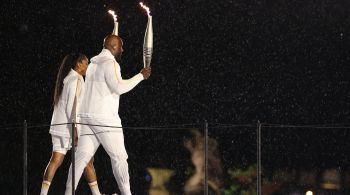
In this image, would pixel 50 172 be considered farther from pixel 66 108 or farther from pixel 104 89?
pixel 104 89

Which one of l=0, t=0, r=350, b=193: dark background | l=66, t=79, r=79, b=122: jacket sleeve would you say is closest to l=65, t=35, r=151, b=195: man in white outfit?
l=66, t=79, r=79, b=122: jacket sleeve

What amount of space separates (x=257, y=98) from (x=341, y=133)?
186cm

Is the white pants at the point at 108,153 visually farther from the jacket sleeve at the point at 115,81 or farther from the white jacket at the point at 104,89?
the jacket sleeve at the point at 115,81

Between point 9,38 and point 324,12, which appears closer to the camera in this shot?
point 9,38

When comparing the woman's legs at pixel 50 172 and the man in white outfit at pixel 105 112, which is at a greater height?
the man in white outfit at pixel 105 112

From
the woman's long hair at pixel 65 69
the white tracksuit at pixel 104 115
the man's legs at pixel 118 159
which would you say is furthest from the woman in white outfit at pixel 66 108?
the man's legs at pixel 118 159

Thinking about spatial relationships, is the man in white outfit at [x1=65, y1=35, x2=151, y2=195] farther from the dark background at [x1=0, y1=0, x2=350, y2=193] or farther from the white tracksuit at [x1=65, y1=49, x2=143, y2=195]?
the dark background at [x1=0, y1=0, x2=350, y2=193]

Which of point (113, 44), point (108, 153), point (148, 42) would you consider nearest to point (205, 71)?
point (148, 42)

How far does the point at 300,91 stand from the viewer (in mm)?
14719

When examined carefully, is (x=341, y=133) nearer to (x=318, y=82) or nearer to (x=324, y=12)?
(x=318, y=82)

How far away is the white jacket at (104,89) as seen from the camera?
10.1 m

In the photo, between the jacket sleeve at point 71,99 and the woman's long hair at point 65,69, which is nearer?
the jacket sleeve at point 71,99

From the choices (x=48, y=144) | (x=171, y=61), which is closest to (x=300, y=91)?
(x=171, y=61)

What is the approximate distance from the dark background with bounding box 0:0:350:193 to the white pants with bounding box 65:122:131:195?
3847mm
